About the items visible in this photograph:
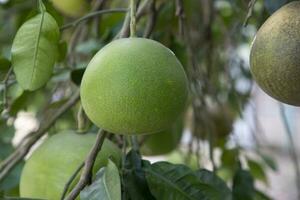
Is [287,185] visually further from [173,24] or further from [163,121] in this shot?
[163,121]

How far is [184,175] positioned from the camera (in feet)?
3.06

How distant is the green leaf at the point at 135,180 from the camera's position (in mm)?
865

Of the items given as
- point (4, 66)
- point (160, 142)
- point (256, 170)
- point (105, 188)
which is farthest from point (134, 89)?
point (256, 170)

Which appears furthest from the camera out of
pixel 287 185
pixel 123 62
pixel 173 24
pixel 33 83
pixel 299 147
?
pixel 299 147

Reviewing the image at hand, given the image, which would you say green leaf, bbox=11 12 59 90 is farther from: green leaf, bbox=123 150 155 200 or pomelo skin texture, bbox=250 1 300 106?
pomelo skin texture, bbox=250 1 300 106

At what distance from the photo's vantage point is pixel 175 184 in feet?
3.01

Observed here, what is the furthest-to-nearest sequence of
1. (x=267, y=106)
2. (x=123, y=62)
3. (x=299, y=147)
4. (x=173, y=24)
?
(x=267, y=106) < (x=299, y=147) < (x=173, y=24) < (x=123, y=62)

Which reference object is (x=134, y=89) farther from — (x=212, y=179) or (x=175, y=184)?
(x=212, y=179)

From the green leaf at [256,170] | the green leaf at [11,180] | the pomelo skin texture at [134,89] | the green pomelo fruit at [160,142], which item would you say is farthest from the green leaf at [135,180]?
the green leaf at [256,170]

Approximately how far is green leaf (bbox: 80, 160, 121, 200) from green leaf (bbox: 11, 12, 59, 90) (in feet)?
0.63

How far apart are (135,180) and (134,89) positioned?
0.21 metres

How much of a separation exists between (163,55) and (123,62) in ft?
0.19

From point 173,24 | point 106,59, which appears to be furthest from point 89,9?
point 106,59

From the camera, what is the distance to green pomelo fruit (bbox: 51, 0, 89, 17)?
142cm
